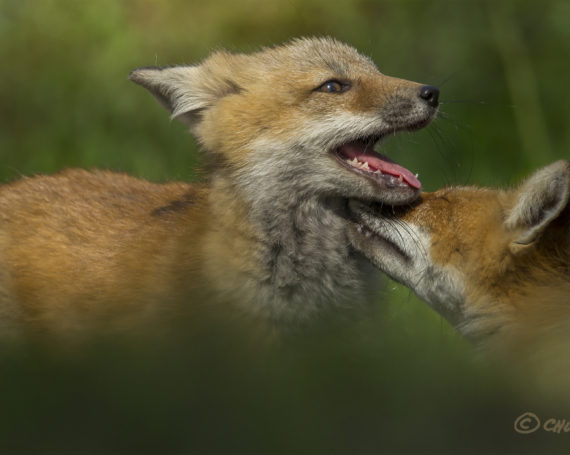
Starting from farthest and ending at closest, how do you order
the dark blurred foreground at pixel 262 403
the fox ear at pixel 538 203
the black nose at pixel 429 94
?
the black nose at pixel 429 94 < the fox ear at pixel 538 203 < the dark blurred foreground at pixel 262 403

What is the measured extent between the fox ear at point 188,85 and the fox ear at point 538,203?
66.0 inches

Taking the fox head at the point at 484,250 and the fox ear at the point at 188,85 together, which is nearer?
the fox head at the point at 484,250

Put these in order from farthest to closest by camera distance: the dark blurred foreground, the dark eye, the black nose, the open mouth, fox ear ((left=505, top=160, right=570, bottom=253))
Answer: the dark eye
the black nose
the open mouth
fox ear ((left=505, top=160, right=570, bottom=253))
the dark blurred foreground

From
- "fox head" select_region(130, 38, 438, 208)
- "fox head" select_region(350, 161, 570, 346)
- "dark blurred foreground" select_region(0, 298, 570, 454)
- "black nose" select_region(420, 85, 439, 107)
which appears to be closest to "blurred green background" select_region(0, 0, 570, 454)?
"dark blurred foreground" select_region(0, 298, 570, 454)

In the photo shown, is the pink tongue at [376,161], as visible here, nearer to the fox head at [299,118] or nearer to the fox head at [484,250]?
the fox head at [299,118]

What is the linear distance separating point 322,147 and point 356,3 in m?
4.94

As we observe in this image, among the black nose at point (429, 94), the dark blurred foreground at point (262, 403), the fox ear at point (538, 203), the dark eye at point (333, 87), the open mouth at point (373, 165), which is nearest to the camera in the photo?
the dark blurred foreground at point (262, 403)

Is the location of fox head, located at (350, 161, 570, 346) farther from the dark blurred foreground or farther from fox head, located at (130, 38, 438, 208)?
the dark blurred foreground

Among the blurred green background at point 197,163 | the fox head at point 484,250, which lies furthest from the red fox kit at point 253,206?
the blurred green background at point 197,163

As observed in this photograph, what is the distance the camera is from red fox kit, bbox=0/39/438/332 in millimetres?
4227

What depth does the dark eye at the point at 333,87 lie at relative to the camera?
448cm

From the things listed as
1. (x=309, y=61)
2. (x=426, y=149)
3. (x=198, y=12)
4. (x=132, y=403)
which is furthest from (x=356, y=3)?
(x=132, y=403)

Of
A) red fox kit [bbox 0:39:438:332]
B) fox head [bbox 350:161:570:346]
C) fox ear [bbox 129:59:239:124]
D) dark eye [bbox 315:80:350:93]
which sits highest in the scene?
fox ear [bbox 129:59:239:124]

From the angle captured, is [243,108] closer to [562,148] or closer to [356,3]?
[562,148]
